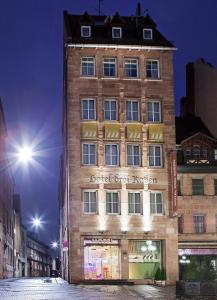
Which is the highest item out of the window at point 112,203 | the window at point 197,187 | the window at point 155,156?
the window at point 155,156

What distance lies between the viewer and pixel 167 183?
59.7m

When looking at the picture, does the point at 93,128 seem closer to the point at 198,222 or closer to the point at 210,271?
the point at 198,222

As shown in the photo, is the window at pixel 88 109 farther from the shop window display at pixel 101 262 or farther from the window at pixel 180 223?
the window at pixel 180 223

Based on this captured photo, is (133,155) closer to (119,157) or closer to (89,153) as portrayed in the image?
(119,157)

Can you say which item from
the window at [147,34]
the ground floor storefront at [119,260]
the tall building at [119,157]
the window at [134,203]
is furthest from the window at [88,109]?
the ground floor storefront at [119,260]

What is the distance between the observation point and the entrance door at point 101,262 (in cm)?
5794

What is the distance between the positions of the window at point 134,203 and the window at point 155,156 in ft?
10.2

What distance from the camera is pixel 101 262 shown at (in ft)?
190

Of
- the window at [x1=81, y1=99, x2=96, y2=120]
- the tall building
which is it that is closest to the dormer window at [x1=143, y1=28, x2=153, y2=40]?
the tall building

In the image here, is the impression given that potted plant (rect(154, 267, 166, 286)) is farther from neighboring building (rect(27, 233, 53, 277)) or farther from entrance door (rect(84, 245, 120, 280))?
neighboring building (rect(27, 233, 53, 277))

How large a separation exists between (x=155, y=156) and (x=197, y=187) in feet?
24.6

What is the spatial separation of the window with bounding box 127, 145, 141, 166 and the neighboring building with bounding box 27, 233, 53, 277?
9177 cm

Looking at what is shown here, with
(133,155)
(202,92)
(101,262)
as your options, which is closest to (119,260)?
(101,262)

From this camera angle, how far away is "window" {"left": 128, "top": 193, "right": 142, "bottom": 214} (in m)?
58.8
